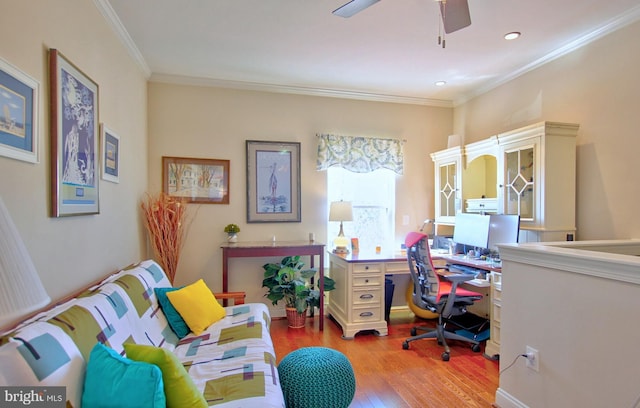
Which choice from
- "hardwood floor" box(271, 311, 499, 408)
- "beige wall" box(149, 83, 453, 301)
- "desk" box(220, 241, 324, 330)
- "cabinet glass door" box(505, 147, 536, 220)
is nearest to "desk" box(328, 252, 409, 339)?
"hardwood floor" box(271, 311, 499, 408)

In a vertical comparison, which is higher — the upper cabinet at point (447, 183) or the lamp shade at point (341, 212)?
the upper cabinet at point (447, 183)

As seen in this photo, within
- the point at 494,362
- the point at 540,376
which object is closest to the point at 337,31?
the point at 540,376

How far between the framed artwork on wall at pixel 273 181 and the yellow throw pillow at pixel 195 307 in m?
1.39

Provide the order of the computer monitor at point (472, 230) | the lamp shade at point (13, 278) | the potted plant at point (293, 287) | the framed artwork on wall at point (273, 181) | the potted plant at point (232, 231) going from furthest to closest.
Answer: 1. the framed artwork on wall at point (273, 181)
2. the potted plant at point (232, 231)
3. the potted plant at point (293, 287)
4. the computer monitor at point (472, 230)
5. the lamp shade at point (13, 278)

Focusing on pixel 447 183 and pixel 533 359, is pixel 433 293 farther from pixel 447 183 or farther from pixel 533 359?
pixel 447 183

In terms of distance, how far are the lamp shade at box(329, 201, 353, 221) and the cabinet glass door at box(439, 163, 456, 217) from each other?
4.20 ft

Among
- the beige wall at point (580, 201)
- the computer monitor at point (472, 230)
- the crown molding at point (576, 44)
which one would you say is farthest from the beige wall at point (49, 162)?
the crown molding at point (576, 44)

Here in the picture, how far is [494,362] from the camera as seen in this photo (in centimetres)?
266

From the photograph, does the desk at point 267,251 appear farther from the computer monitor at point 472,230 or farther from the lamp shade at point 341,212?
the computer monitor at point 472,230

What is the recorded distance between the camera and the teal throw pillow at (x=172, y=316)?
2197mm

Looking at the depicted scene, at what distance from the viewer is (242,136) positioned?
3.69 metres

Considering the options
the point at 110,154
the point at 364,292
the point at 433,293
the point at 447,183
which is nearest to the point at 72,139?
the point at 110,154

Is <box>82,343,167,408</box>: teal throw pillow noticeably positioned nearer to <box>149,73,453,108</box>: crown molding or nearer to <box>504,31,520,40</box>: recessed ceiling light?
<box>149,73,453,108</box>: crown molding

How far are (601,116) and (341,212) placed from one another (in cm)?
244
